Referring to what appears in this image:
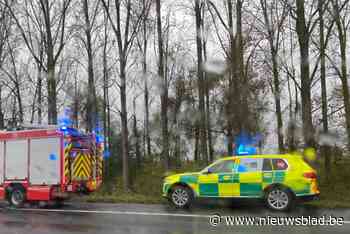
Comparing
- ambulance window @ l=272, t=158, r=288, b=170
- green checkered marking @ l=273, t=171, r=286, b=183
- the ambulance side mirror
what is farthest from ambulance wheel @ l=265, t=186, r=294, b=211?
the ambulance side mirror

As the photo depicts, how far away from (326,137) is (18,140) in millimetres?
13860

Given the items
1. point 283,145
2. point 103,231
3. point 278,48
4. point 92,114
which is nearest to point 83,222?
point 103,231

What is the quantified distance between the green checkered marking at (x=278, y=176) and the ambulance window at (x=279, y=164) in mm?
152

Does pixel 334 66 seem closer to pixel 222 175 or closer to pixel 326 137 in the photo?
pixel 326 137

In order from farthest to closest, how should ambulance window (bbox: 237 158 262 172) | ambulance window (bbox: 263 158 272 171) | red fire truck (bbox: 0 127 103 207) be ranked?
red fire truck (bbox: 0 127 103 207) < ambulance window (bbox: 237 158 262 172) < ambulance window (bbox: 263 158 272 171)

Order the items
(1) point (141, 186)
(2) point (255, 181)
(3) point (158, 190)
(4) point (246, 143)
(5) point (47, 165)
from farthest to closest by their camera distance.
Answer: (1) point (141, 186) < (3) point (158, 190) < (4) point (246, 143) < (5) point (47, 165) < (2) point (255, 181)

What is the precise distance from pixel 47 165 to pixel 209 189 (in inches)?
229

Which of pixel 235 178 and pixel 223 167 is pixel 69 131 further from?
pixel 235 178

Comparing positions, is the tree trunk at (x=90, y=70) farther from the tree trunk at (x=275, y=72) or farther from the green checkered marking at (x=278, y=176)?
the green checkered marking at (x=278, y=176)

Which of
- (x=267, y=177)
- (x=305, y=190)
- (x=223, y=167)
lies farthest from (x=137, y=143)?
(x=305, y=190)

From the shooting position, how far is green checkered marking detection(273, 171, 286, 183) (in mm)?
13644

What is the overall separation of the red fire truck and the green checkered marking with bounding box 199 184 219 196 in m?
4.71

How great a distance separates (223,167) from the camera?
14422mm

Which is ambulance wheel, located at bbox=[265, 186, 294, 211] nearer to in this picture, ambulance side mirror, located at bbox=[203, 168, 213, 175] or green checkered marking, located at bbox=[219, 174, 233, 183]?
green checkered marking, located at bbox=[219, 174, 233, 183]
